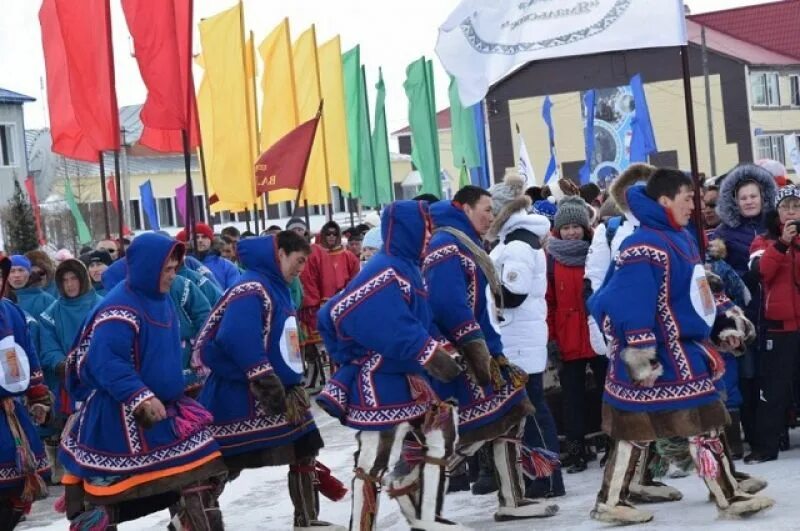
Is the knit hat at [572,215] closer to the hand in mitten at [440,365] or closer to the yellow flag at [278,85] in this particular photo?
the hand in mitten at [440,365]

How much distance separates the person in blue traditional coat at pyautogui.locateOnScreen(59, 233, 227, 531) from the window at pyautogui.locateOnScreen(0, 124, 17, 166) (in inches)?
1810

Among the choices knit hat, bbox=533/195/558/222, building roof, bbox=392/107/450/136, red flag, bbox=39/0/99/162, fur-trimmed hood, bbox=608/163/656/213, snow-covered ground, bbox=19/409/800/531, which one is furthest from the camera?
building roof, bbox=392/107/450/136

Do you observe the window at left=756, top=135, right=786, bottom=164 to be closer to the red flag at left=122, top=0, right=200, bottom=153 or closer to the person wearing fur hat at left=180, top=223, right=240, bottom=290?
the person wearing fur hat at left=180, top=223, right=240, bottom=290

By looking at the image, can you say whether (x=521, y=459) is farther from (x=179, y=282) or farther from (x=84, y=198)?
(x=84, y=198)

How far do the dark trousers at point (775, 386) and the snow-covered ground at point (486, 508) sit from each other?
0.17 metres

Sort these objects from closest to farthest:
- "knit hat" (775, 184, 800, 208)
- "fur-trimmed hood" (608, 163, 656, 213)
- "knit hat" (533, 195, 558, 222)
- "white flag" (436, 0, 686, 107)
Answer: "fur-trimmed hood" (608, 163, 656, 213) < "white flag" (436, 0, 686, 107) < "knit hat" (775, 184, 800, 208) < "knit hat" (533, 195, 558, 222)

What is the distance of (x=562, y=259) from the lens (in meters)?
9.88

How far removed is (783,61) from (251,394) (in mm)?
56117

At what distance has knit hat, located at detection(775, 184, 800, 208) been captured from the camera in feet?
30.5

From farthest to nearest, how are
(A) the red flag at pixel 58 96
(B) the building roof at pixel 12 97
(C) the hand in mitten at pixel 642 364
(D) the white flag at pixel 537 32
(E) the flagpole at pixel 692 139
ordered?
(B) the building roof at pixel 12 97 < (A) the red flag at pixel 58 96 < (D) the white flag at pixel 537 32 < (E) the flagpole at pixel 692 139 < (C) the hand in mitten at pixel 642 364

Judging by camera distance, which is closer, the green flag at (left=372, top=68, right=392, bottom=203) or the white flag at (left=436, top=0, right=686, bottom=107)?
the white flag at (left=436, top=0, right=686, bottom=107)

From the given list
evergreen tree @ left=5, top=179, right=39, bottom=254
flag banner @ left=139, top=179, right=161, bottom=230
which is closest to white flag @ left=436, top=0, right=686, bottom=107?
flag banner @ left=139, top=179, right=161, bottom=230

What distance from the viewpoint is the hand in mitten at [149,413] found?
23.2ft

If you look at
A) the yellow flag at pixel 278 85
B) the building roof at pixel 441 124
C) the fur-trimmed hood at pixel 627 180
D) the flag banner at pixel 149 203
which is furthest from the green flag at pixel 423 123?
the building roof at pixel 441 124
